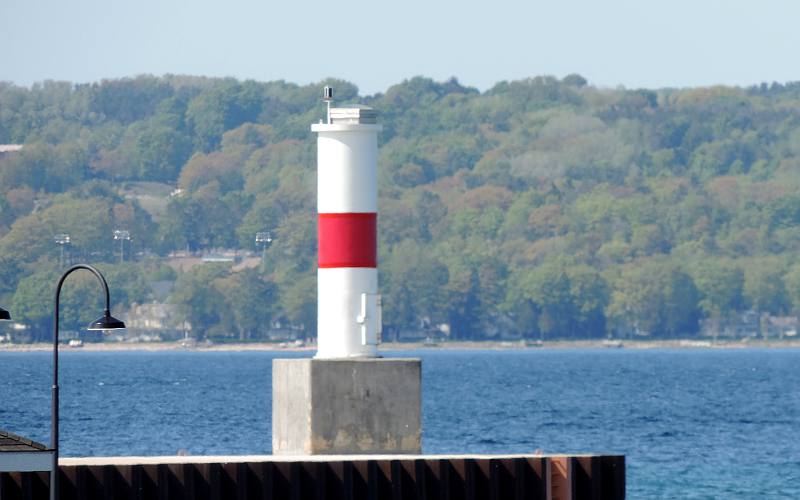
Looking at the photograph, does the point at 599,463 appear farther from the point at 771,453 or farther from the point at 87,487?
the point at 771,453

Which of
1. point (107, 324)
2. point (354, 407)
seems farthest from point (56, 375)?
point (354, 407)

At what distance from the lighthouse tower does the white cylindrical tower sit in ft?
0.04

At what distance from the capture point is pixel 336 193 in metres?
26.4

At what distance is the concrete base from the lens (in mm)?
25438

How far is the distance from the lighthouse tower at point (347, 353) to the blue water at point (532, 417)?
82.3 feet

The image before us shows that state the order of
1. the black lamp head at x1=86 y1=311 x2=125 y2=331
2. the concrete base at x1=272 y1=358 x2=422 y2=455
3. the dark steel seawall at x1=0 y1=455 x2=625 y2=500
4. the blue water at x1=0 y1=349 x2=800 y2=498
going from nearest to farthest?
the black lamp head at x1=86 y1=311 x2=125 y2=331
the dark steel seawall at x1=0 y1=455 x2=625 y2=500
the concrete base at x1=272 y1=358 x2=422 y2=455
the blue water at x1=0 y1=349 x2=800 y2=498

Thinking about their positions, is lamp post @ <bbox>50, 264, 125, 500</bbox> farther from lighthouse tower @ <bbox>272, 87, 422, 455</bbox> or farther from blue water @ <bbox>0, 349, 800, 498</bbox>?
blue water @ <bbox>0, 349, 800, 498</bbox>

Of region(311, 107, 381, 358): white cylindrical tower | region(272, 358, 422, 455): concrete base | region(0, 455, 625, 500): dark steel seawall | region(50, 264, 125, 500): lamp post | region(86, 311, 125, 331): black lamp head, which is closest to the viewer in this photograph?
region(50, 264, 125, 500): lamp post

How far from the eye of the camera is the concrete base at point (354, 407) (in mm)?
25438

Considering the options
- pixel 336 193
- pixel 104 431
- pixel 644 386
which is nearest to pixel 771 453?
pixel 104 431

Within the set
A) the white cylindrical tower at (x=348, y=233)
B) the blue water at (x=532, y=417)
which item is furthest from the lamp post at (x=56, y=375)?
the blue water at (x=532, y=417)

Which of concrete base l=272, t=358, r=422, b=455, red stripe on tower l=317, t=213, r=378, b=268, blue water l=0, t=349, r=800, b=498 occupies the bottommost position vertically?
blue water l=0, t=349, r=800, b=498

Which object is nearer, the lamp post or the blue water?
the lamp post

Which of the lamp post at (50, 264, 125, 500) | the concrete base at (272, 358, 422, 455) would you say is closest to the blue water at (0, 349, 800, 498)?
the concrete base at (272, 358, 422, 455)
